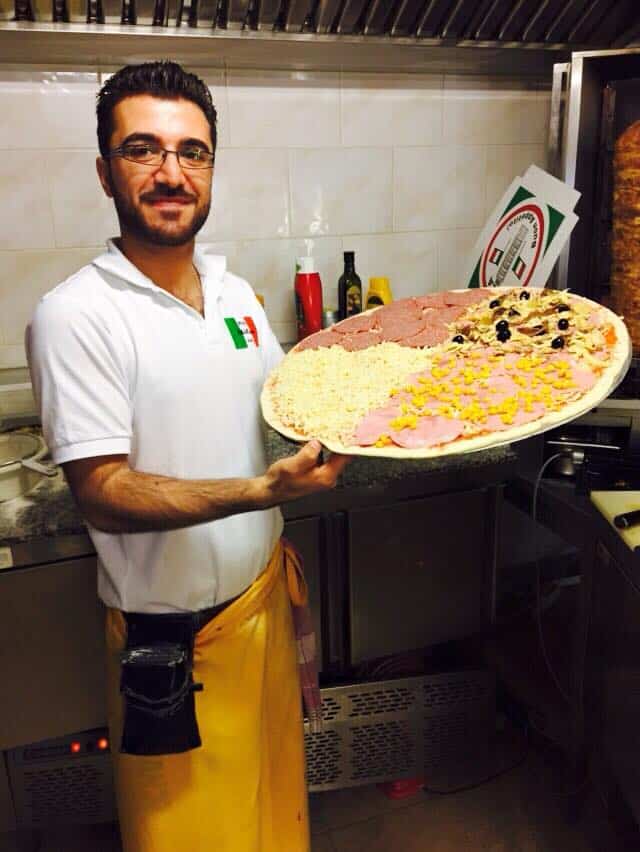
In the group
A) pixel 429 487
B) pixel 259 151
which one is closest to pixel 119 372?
pixel 429 487

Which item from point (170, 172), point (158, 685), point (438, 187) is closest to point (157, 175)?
point (170, 172)

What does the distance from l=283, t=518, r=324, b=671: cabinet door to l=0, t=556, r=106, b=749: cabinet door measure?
1.47 ft

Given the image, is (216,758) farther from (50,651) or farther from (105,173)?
(105,173)

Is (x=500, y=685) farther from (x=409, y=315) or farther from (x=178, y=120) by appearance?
(x=178, y=120)

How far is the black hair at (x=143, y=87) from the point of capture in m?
1.10

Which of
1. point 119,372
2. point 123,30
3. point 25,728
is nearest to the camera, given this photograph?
point 119,372

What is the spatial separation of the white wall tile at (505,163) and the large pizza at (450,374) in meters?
0.98

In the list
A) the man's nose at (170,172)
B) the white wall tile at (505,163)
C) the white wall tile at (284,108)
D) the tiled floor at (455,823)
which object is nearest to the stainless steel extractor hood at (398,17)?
the white wall tile at (284,108)

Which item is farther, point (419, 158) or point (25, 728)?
point (419, 158)

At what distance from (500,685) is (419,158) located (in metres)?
1.63

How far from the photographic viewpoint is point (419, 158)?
225 cm

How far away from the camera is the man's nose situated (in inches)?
43.3

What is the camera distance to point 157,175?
110 centimetres

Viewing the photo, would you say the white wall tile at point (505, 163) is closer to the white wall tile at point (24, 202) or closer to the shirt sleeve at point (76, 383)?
the white wall tile at point (24, 202)
